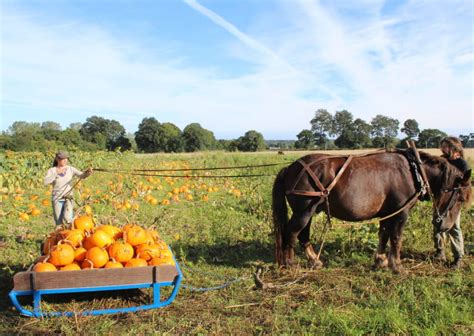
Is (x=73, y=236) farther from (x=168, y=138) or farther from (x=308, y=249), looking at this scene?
(x=168, y=138)

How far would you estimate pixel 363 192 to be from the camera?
516 centimetres

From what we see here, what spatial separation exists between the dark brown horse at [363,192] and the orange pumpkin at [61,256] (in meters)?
2.86

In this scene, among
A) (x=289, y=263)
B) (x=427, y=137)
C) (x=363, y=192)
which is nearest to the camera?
(x=363, y=192)

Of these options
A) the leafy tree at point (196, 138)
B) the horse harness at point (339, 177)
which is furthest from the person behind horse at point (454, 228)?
A: the leafy tree at point (196, 138)

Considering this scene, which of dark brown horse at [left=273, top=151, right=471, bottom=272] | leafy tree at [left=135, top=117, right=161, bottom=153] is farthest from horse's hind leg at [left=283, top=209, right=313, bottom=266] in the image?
leafy tree at [left=135, top=117, right=161, bottom=153]

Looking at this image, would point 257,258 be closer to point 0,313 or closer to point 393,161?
point 393,161

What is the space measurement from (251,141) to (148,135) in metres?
22.2

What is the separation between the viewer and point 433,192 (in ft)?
18.3

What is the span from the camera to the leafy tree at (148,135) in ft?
233

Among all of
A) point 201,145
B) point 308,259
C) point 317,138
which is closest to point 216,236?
point 308,259

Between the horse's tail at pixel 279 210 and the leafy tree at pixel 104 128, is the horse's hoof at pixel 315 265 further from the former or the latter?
the leafy tree at pixel 104 128

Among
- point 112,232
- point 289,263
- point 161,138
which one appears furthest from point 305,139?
point 112,232

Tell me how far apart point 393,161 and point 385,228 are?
1071 mm

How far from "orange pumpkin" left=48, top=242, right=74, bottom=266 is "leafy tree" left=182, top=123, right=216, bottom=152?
63126mm
